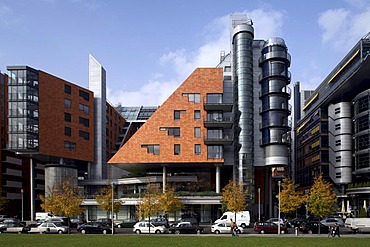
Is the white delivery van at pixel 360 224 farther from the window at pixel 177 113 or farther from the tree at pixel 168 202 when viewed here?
the window at pixel 177 113

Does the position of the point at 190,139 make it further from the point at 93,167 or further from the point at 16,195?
the point at 16,195

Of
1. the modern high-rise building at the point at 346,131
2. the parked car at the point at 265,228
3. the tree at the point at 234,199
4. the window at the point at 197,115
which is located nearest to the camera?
the parked car at the point at 265,228

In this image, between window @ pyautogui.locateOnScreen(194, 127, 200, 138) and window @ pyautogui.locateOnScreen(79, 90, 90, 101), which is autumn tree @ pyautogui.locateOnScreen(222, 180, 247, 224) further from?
window @ pyautogui.locateOnScreen(79, 90, 90, 101)

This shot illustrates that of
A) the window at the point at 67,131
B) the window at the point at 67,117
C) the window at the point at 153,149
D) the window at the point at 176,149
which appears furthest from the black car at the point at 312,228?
the window at the point at 67,117

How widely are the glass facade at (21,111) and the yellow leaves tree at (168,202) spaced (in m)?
28.6

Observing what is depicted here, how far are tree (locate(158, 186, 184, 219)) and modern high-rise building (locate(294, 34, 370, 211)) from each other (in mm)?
39782

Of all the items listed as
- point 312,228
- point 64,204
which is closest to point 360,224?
point 312,228

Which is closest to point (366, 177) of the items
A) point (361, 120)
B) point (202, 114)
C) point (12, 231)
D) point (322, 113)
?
point (361, 120)

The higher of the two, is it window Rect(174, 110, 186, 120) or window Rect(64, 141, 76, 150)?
window Rect(174, 110, 186, 120)

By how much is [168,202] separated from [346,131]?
48905mm

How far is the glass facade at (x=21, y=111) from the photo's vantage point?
78.1 meters

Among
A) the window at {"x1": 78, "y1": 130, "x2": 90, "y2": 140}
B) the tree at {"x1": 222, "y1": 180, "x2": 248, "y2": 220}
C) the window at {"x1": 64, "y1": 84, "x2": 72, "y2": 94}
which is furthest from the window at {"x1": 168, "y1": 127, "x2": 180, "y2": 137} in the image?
the window at {"x1": 64, "y1": 84, "x2": 72, "y2": 94}

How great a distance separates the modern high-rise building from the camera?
85500 mm

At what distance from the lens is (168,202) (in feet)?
217
